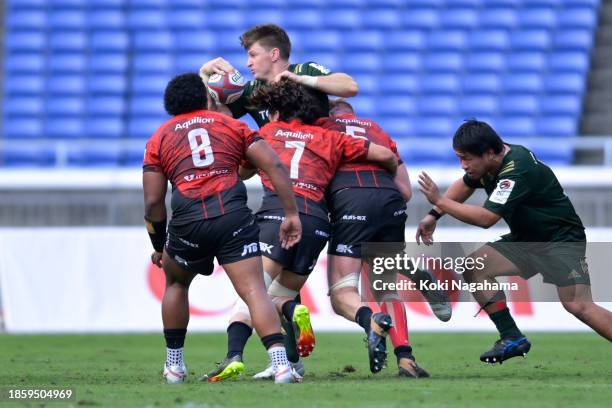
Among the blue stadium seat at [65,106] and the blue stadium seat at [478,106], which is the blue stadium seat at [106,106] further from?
the blue stadium seat at [478,106]

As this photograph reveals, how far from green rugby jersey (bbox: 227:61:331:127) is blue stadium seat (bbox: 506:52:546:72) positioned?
1190 cm

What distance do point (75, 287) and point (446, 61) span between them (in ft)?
27.7

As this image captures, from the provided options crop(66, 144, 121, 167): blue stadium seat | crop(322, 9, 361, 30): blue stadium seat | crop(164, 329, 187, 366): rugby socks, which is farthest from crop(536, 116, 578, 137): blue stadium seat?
crop(164, 329, 187, 366): rugby socks

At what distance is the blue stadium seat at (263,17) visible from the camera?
20016 millimetres

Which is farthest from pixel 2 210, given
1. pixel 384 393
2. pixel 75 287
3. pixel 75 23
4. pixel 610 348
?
pixel 384 393

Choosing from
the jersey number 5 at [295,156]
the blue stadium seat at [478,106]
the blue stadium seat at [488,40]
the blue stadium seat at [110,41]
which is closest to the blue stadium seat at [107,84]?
the blue stadium seat at [110,41]

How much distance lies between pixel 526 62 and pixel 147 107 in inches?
256

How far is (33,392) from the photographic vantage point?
6.53 meters

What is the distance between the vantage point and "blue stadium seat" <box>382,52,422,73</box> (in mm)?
19547

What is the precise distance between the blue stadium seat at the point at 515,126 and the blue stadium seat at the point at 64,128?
6.90 meters

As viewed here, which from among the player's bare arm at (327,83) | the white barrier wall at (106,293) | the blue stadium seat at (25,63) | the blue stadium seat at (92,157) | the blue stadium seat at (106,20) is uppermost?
the blue stadium seat at (106,20)

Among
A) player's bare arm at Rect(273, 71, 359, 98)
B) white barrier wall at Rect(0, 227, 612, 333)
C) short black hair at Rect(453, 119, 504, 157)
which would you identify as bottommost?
white barrier wall at Rect(0, 227, 612, 333)

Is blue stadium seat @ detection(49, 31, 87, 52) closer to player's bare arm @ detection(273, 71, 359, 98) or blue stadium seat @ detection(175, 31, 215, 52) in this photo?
blue stadium seat @ detection(175, 31, 215, 52)

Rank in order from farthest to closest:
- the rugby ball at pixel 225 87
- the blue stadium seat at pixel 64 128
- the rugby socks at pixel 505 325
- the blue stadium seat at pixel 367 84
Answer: the blue stadium seat at pixel 367 84 < the blue stadium seat at pixel 64 128 < the rugby ball at pixel 225 87 < the rugby socks at pixel 505 325
